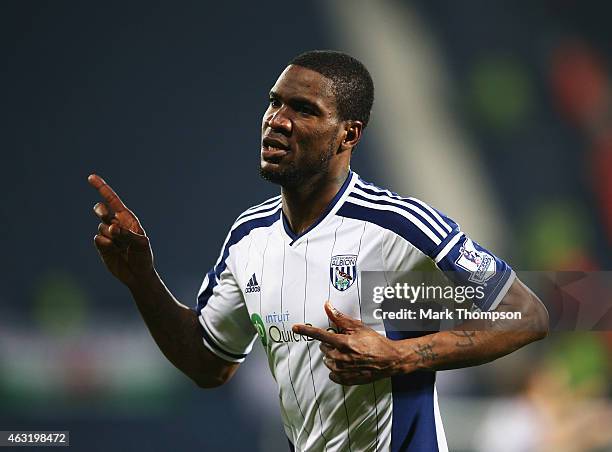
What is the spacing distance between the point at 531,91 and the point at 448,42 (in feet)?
2.25

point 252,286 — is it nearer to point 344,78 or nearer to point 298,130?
point 298,130

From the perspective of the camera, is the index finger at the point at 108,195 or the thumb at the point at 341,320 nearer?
the thumb at the point at 341,320

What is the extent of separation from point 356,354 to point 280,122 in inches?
27.8

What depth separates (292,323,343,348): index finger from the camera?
2.14 m

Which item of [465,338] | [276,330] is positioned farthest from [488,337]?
[276,330]

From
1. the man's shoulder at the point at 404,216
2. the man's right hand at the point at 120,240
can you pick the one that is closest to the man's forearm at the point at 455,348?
the man's shoulder at the point at 404,216

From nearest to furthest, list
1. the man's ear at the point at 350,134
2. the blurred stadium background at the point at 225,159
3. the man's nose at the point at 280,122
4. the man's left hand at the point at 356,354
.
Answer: the man's left hand at the point at 356,354 → the man's nose at the point at 280,122 → the man's ear at the point at 350,134 → the blurred stadium background at the point at 225,159

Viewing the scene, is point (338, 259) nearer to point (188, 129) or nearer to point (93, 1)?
point (188, 129)

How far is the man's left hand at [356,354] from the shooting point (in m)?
2.13

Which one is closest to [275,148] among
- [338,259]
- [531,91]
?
[338,259]

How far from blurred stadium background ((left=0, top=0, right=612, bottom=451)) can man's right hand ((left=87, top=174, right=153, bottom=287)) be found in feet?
10.0

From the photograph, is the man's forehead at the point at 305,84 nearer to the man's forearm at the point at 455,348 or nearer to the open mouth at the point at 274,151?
the open mouth at the point at 274,151

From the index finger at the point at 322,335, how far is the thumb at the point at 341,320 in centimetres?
5

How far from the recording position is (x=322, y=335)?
215 centimetres
